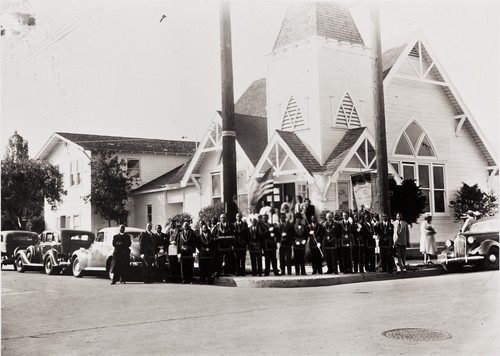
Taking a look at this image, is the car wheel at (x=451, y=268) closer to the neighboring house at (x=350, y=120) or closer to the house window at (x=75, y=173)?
the neighboring house at (x=350, y=120)

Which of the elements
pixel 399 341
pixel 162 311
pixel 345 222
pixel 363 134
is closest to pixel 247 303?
pixel 162 311

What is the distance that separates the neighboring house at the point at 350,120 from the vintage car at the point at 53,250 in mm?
6232

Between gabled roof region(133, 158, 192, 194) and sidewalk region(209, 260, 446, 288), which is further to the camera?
gabled roof region(133, 158, 192, 194)

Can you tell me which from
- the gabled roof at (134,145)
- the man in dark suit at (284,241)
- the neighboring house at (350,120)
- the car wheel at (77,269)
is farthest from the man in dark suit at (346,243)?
the gabled roof at (134,145)

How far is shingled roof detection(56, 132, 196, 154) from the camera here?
64.7 ft

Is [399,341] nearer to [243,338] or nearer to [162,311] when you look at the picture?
[243,338]

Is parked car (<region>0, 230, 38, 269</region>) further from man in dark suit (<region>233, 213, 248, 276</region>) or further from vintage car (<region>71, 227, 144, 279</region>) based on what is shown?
man in dark suit (<region>233, 213, 248, 276</region>)

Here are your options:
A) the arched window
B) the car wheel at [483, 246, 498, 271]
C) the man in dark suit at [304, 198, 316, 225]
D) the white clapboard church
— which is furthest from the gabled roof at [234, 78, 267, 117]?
the car wheel at [483, 246, 498, 271]

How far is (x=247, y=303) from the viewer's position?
1046 cm

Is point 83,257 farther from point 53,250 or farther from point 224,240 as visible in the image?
point 224,240

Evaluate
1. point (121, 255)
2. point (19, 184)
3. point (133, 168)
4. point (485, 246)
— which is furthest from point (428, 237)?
point (133, 168)

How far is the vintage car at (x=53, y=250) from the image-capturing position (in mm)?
18516

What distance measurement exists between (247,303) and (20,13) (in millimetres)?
6087

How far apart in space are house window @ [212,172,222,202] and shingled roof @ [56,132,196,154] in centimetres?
169
